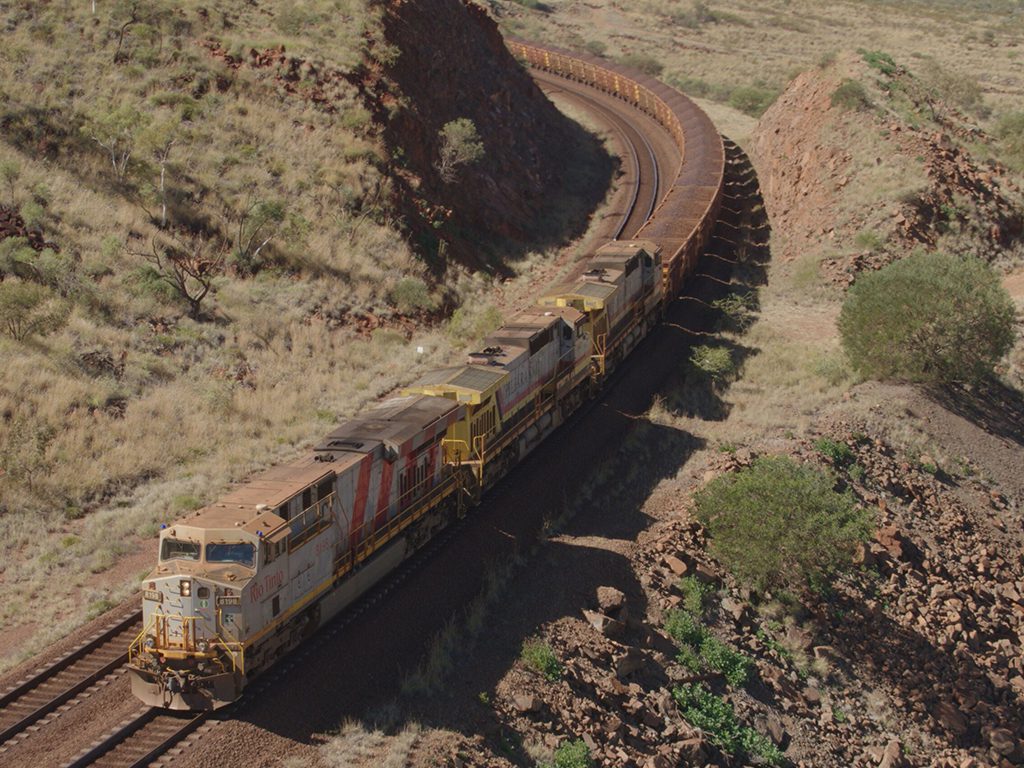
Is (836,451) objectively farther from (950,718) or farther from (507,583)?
(507,583)

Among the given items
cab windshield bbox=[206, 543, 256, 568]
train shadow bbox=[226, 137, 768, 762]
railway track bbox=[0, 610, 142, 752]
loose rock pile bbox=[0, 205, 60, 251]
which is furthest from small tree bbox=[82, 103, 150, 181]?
cab windshield bbox=[206, 543, 256, 568]

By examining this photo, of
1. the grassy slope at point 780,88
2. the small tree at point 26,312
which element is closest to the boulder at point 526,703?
the grassy slope at point 780,88

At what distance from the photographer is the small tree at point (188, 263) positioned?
32688 millimetres

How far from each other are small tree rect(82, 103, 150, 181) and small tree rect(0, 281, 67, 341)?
911 cm

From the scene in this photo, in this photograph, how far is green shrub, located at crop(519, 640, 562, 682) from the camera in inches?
738

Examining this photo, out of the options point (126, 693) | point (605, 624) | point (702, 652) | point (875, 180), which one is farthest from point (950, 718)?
point (875, 180)

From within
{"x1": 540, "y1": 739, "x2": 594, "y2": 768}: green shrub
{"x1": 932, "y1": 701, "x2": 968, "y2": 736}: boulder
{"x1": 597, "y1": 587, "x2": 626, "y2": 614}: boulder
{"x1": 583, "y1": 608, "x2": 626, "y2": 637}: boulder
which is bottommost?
{"x1": 932, "y1": 701, "x2": 968, "y2": 736}: boulder

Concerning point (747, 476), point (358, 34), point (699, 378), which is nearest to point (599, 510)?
point (747, 476)

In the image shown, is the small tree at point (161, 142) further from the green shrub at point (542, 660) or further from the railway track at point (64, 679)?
the green shrub at point (542, 660)

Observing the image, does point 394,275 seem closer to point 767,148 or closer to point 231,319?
point 231,319

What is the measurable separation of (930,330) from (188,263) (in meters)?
25.9

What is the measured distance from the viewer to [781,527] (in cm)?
2275

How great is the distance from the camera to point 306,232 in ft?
125

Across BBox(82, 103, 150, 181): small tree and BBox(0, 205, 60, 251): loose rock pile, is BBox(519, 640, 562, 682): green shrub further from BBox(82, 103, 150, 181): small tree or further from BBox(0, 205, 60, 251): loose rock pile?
BBox(82, 103, 150, 181): small tree
